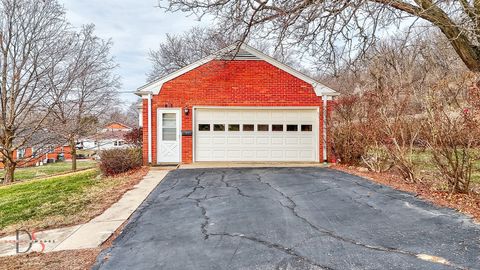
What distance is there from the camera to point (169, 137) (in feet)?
42.7

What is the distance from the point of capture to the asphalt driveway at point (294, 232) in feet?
12.2

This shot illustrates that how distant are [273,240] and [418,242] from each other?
1818 mm

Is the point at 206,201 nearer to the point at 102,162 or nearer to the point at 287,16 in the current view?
the point at 287,16

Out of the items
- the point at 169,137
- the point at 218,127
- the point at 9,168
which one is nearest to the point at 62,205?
the point at 169,137

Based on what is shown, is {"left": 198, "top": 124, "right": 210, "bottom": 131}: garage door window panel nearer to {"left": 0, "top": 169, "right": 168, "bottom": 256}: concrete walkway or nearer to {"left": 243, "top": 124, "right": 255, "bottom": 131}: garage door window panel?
{"left": 243, "top": 124, "right": 255, "bottom": 131}: garage door window panel

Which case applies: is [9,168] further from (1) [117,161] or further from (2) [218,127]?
(2) [218,127]

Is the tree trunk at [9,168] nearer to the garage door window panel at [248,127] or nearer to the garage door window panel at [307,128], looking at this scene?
the garage door window panel at [248,127]

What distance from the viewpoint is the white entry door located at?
12.9 meters

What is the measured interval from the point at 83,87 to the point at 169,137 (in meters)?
11.0

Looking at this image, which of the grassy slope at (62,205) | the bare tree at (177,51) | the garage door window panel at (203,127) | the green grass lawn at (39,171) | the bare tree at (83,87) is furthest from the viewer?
the bare tree at (177,51)

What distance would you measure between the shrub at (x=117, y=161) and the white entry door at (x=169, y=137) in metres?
1.08

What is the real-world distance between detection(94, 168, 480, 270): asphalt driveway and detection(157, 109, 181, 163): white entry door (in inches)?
207

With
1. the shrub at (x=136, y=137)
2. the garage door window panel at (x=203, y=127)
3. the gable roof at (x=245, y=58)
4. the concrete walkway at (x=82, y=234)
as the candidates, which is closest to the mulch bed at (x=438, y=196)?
the gable roof at (x=245, y=58)

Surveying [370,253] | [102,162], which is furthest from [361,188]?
[102,162]
